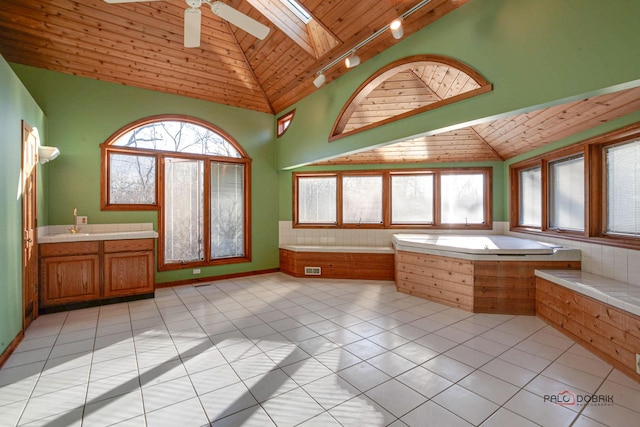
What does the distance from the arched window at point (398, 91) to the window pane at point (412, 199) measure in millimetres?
1440

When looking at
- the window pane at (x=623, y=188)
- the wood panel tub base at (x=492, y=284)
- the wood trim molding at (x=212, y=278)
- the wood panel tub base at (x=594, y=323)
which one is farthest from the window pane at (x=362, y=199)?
the window pane at (x=623, y=188)

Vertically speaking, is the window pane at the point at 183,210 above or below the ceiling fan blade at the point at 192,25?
below

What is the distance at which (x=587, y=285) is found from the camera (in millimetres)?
2762

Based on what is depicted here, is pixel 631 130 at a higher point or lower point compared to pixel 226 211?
higher

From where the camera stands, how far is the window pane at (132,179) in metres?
4.47

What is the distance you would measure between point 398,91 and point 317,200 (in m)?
2.52

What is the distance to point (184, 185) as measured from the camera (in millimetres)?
5055

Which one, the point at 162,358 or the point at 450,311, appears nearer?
the point at 162,358

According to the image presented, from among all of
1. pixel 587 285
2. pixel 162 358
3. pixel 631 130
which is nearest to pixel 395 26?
pixel 631 130

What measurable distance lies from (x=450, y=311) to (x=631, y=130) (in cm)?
259

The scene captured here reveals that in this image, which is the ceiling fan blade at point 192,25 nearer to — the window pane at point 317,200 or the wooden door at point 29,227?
the wooden door at point 29,227

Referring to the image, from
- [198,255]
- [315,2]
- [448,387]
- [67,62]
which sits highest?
[315,2]

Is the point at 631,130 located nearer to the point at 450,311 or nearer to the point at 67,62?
the point at 450,311

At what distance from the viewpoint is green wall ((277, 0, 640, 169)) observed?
190 cm
